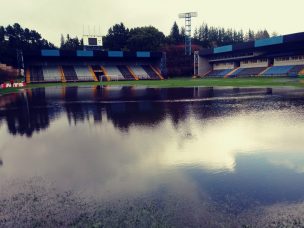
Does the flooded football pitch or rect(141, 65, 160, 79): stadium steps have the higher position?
rect(141, 65, 160, 79): stadium steps

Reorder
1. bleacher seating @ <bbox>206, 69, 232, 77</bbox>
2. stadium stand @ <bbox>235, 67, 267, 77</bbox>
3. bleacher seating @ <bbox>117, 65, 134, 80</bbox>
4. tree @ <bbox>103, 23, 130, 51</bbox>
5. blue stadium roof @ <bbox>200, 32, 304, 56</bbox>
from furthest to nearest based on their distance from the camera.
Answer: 1. tree @ <bbox>103, 23, 130, 51</bbox>
2. bleacher seating @ <bbox>117, 65, 134, 80</bbox>
3. bleacher seating @ <bbox>206, 69, 232, 77</bbox>
4. stadium stand @ <bbox>235, 67, 267, 77</bbox>
5. blue stadium roof @ <bbox>200, 32, 304, 56</bbox>

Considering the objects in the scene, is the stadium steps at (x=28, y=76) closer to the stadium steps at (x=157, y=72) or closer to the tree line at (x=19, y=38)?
the tree line at (x=19, y=38)

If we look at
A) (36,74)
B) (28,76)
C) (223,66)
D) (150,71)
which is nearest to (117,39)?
(150,71)

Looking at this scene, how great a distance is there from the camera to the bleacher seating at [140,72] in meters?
73.3

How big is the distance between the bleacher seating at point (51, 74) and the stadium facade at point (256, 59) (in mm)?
40032

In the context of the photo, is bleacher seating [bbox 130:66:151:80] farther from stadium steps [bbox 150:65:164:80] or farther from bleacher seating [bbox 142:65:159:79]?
stadium steps [bbox 150:65:164:80]

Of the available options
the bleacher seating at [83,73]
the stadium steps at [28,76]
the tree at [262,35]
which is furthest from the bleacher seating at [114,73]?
the tree at [262,35]

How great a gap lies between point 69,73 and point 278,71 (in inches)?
2110

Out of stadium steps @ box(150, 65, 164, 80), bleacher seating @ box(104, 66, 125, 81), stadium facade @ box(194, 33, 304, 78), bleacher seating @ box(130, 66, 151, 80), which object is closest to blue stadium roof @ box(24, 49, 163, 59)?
bleacher seating @ box(104, 66, 125, 81)

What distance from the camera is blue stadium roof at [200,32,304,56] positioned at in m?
51.3

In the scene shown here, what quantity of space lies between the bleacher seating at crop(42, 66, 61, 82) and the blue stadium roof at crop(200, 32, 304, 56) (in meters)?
42.8

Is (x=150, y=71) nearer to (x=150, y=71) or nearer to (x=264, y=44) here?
(x=150, y=71)

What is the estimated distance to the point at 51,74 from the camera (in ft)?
218

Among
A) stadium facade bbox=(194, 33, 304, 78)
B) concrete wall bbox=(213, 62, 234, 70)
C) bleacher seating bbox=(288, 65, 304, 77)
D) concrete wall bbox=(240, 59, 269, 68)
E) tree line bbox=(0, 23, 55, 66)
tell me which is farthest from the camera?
tree line bbox=(0, 23, 55, 66)
